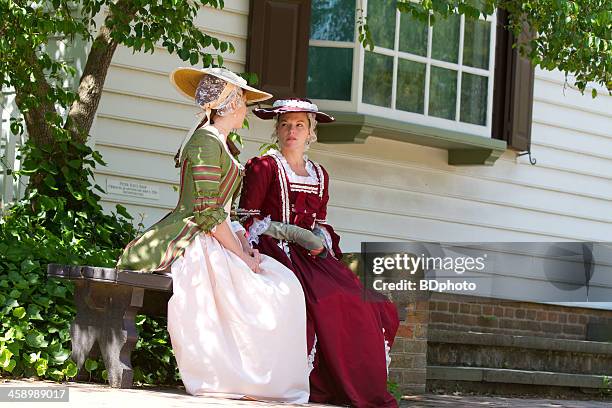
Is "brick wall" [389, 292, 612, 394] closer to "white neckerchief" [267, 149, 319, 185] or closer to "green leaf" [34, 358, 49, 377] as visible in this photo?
"white neckerchief" [267, 149, 319, 185]

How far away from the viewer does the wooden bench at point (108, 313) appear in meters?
5.67

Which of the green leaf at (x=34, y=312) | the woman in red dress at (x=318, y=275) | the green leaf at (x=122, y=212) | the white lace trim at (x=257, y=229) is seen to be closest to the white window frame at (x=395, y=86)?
the green leaf at (x=122, y=212)

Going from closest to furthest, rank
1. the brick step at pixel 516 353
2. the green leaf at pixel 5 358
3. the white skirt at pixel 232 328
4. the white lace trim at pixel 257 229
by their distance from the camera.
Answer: the white skirt at pixel 232 328, the green leaf at pixel 5 358, the white lace trim at pixel 257 229, the brick step at pixel 516 353

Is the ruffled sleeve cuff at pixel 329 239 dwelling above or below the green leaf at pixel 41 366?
above

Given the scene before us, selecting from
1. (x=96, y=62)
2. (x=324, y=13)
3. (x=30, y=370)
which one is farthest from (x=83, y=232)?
(x=324, y=13)

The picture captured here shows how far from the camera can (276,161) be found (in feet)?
21.5

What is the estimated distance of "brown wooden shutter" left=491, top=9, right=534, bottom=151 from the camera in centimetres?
1072

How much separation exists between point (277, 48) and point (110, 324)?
13.6 ft

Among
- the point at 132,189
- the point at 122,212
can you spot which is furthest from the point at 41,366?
the point at 132,189

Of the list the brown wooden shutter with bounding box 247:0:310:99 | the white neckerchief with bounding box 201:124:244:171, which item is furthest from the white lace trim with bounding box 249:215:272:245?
the brown wooden shutter with bounding box 247:0:310:99

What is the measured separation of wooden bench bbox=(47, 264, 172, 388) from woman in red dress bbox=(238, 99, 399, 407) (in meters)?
0.75

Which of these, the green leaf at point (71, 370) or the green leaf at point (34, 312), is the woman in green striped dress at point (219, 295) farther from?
the green leaf at point (34, 312)

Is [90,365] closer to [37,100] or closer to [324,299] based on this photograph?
[324,299]

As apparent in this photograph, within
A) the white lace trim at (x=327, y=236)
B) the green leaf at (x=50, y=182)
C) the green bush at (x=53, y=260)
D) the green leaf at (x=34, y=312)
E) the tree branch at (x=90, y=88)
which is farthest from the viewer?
the tree branch at (x=90, y=88)
